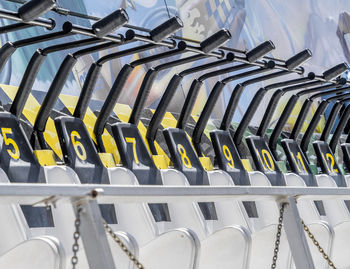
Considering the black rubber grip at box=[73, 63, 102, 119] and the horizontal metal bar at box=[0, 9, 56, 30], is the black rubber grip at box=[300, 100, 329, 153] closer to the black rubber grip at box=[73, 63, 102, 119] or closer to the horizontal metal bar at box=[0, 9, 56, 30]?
the black rubber grip at box=[73, 63, 102, 119]

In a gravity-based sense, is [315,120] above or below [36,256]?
above

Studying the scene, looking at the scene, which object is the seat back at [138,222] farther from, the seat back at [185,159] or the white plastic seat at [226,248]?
the seat back at [185,159]

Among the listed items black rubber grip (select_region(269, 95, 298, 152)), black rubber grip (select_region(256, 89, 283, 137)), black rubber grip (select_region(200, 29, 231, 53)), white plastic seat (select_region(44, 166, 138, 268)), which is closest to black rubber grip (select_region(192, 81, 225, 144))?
black rubber grip (select_region(256, 89, 283, 137))

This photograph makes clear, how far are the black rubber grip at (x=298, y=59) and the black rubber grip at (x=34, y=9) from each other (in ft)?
6.53

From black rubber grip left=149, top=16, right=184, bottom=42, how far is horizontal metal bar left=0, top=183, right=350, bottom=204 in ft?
5.19

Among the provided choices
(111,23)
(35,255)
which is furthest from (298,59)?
(35,255)

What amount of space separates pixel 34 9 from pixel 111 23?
44 cm

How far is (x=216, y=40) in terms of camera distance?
3.71 meters

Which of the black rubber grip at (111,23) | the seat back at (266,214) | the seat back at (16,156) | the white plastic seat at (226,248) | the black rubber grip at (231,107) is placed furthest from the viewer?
the black rubber grip at (231,107)

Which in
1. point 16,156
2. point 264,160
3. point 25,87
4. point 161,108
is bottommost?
point 16,156

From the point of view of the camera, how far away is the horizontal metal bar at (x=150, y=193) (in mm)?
1322

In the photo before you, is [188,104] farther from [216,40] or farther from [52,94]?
Answer: [52,94]

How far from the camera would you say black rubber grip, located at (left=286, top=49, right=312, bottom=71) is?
4.30m

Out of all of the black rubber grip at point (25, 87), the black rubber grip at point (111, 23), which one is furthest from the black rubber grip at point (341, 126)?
the black rubber grip at point (25, 87)
